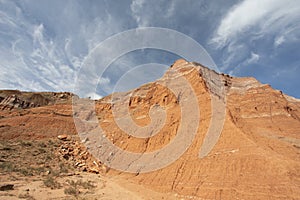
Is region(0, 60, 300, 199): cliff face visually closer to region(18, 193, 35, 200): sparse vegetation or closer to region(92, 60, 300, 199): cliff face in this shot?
region(92, 60, 300, 199): cliff face

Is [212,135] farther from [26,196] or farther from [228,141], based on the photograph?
[26,196]

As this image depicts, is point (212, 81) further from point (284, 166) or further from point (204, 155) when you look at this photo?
point (284, 166)

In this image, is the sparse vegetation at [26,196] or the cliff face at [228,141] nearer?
the sparse vegetation at [26,196]

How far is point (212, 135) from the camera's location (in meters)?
19.5

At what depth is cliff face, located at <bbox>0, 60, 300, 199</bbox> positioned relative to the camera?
1420 cm

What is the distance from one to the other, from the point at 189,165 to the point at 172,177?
5.17ft

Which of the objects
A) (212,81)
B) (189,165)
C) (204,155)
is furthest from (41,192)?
(212,81)

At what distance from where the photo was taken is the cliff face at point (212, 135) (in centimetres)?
1420

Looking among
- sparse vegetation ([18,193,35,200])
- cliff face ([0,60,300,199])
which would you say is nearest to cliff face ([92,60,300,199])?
cliff face ([0,60,300,199])

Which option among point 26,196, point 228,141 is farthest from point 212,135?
point 26,196

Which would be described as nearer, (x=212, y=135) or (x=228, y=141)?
(x=228, y=141)

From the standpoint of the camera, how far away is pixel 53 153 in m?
25.9

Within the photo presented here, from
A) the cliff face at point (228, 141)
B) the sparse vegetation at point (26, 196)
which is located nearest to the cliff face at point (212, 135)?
the cliff face at point (228, 141)

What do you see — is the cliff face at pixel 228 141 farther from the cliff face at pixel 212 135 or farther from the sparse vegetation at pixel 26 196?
the sparse vegetation at pixel 26 196
